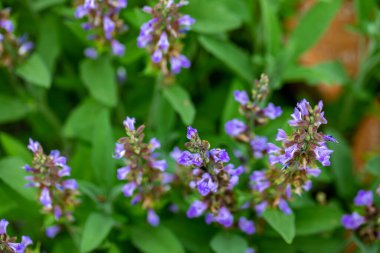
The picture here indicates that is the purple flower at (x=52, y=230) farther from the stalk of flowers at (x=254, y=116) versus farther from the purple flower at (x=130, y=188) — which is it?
the stalk of flowers at (x=254, y=116)

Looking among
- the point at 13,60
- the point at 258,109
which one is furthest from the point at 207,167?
the point at 13,60

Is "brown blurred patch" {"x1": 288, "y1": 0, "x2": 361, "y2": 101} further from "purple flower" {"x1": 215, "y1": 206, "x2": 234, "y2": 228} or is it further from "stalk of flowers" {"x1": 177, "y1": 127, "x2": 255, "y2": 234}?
"purple flower" {"x1": 215, "y1": 206, "x2": 234, "y2": 228}

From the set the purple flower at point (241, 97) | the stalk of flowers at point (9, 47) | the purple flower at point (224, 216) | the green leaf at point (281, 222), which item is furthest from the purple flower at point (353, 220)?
the stalk of flowers at point (9, 47)

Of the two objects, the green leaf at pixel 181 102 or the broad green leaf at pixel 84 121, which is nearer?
the green leaf at pixel 181 102

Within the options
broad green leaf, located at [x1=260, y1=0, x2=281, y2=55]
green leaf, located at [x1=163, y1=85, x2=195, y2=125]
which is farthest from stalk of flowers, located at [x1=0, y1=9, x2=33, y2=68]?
broad green leaf, located at [x1=260, y1=0, x2=281, y2=55]

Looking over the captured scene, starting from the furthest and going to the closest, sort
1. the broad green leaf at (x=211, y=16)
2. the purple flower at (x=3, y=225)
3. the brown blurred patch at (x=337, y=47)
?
the brown blurred patch at (x=337, y=47)
the broad green leaf at (x=211, y=16)
the purple flower at (x=3, y=225)

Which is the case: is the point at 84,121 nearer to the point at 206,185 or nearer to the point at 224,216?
the point at 224,216

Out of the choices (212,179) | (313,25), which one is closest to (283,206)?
(212,179)
